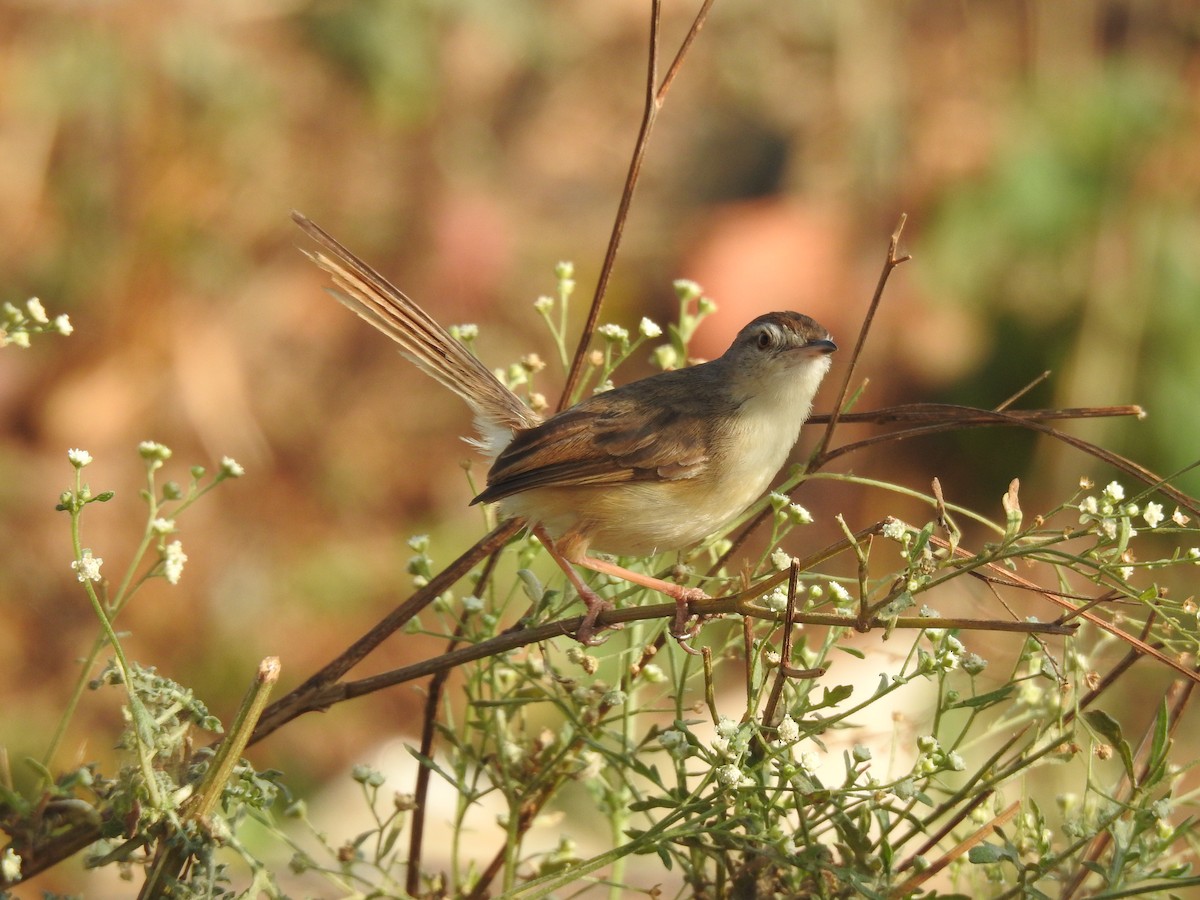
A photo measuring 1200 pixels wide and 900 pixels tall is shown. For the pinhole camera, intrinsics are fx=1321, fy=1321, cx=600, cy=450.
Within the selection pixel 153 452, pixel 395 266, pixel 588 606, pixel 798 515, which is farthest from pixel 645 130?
pixel 395 266

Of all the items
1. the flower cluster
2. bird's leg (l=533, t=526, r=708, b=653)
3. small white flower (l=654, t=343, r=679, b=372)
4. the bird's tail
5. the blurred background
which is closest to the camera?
the flower cluster

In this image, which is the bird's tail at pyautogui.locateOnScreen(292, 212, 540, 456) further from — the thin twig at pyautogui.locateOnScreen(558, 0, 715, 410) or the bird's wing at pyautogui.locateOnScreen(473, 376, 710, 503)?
the thin twig at pyautogui.locateOnScreen(558, 0, 715, 410)

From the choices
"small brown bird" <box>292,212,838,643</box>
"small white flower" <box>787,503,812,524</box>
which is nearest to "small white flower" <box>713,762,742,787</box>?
"small white flower" <box>787,503,812,524</box>

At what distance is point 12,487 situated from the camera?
20.0 ft

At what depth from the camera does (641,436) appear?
330 centimetres

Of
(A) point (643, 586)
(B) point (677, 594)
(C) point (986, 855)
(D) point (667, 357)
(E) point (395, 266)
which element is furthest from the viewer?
(E) point (395, 266)

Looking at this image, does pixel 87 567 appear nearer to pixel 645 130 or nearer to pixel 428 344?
pixel 645 130

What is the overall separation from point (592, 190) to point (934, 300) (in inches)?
92.4

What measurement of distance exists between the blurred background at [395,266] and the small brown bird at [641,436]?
8.55 feet

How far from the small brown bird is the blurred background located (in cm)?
261

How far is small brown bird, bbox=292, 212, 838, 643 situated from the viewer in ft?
10.2

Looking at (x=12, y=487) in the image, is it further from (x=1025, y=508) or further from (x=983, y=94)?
(x=983, y=94)

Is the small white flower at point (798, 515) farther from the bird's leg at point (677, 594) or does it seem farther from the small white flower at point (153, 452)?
the small white flower at point (153, 452)

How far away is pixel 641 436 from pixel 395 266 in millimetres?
3856
